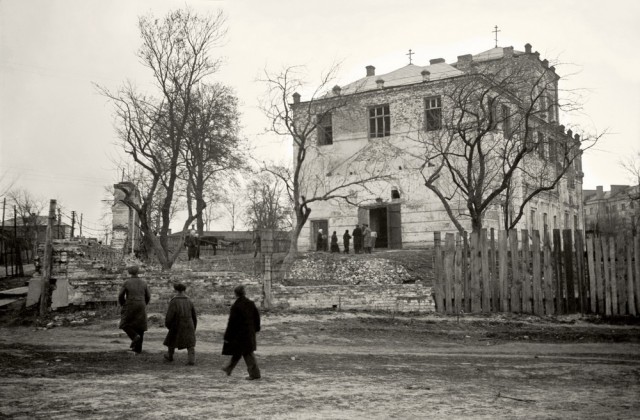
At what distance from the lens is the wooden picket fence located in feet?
40.2

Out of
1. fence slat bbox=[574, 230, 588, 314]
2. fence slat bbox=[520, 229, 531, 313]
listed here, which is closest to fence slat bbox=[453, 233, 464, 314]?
fence slat bbox=[520, 229, 531, 313]

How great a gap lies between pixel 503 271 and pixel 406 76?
20.9 meters

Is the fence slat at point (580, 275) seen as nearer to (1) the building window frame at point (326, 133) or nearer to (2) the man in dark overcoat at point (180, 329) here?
(2) the man in dark overcoat at point (180, 329)

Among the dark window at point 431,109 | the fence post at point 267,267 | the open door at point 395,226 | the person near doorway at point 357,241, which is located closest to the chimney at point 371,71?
the dark window at point 431,109

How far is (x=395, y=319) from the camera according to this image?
1362 cm

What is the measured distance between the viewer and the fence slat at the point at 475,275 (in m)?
13.1

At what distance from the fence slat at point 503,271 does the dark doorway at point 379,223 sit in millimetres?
17119

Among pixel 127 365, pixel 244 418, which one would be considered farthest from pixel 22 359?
pixel 244 418

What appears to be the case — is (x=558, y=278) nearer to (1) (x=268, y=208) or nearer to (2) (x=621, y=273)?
(2) (x=621, y=273)

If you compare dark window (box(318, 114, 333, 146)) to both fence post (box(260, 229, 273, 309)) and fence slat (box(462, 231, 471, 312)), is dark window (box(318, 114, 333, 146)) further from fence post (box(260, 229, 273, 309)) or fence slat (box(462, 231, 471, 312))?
fence slat (box(462, 231, 471, 312))

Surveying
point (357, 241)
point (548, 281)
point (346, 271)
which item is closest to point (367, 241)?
point (357, 241)

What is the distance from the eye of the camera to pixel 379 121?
31.1 meters

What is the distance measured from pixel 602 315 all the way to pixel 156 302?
1070 cm

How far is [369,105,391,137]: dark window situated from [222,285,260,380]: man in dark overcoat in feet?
78.3
